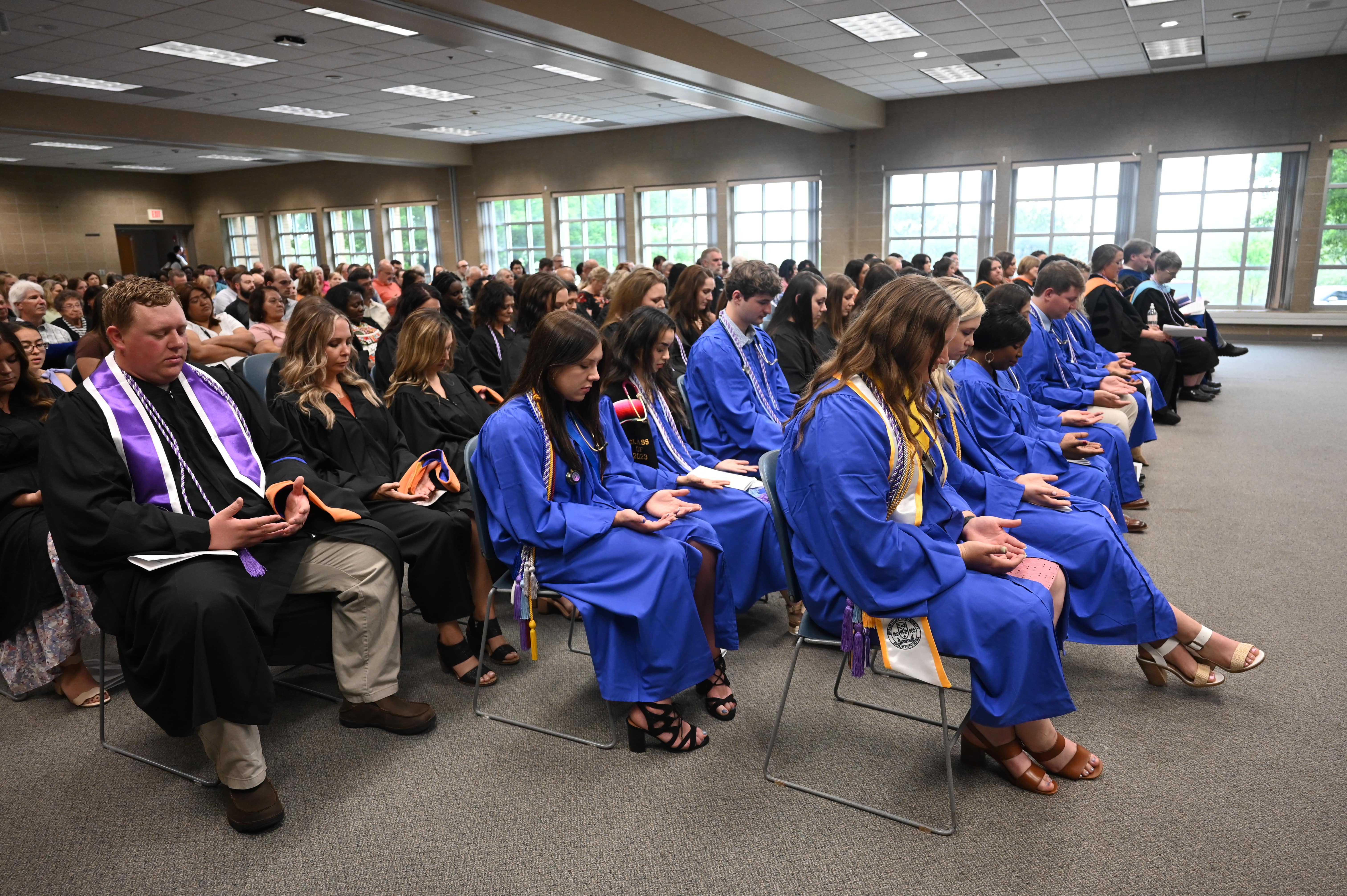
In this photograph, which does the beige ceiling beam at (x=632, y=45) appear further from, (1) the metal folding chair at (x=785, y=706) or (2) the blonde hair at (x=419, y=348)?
(1) the metal folding chair at (x=785, y=706)

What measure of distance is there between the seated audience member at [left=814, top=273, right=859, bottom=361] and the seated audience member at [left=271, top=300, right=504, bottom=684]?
2.48 meters

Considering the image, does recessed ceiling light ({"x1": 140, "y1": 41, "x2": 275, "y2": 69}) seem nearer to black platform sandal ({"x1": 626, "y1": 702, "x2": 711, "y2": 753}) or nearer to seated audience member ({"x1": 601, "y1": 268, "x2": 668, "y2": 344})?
seated audience member ({"x1": 601, "y1": 268, "x2": 668, "y2": 344})

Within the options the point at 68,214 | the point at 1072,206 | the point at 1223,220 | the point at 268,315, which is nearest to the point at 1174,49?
the point at 1072,206

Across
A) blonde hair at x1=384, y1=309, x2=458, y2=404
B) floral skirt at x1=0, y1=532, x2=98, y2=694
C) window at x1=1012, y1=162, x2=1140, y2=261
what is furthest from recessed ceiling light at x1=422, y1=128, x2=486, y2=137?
floral skirt at x1=0, y1=532, x2=98, y2=694

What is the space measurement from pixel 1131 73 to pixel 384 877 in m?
13.6

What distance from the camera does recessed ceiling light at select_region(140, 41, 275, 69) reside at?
28.2 feet

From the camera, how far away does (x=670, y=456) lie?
3.36 metres

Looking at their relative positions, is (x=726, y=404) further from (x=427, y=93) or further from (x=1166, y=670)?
(x=427, y=93)

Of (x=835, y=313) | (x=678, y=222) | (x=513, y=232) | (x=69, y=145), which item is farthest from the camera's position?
(x=513, y=232)

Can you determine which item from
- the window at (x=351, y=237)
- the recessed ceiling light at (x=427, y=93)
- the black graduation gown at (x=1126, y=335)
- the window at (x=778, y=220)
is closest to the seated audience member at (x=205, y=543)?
the black graduation gown at (x=1126, y=335)

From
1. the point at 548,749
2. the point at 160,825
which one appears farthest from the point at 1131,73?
the point at 160,825

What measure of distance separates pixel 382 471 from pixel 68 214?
2004 centimetres

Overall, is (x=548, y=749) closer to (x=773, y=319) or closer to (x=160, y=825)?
(x=160, y=825)

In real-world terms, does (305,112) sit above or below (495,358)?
above
